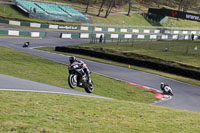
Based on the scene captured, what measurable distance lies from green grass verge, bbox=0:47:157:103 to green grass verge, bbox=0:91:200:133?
321 inches

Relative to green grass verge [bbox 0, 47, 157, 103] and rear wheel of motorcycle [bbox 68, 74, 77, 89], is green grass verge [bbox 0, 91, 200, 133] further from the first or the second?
green grass verge [bbox 0, 47, 157, 103]

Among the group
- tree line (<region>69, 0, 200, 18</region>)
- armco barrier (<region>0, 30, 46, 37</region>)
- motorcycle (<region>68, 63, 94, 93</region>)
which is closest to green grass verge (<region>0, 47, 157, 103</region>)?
motorcycle (<region>68, 63, 94, 93</region>)

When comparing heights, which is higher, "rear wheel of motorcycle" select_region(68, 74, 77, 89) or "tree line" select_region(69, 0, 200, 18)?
"tree line" select_region(69, 0, 200, 18)

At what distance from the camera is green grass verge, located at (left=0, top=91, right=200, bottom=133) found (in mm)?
8734

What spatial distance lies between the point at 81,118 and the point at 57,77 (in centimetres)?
1358

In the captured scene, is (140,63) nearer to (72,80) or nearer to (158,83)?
(158,83)

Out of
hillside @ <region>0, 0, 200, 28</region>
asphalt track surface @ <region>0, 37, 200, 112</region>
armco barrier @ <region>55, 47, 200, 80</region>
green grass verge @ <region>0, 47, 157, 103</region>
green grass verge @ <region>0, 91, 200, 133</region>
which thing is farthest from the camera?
hillside @ <region>0, 0, 200, 28</region>

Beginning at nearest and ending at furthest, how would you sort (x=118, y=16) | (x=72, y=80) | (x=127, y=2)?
1. (x=72, y=80)
2. (x=118, y=16)
3. (x=127, y=2)

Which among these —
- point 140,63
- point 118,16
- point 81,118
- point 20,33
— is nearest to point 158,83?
point 140,63

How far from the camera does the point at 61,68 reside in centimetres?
2709

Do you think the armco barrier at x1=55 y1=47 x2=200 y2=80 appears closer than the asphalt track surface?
No

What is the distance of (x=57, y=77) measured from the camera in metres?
23.3

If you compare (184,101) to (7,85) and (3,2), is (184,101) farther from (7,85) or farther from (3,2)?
(3,2)

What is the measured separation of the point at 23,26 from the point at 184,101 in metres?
43.1
